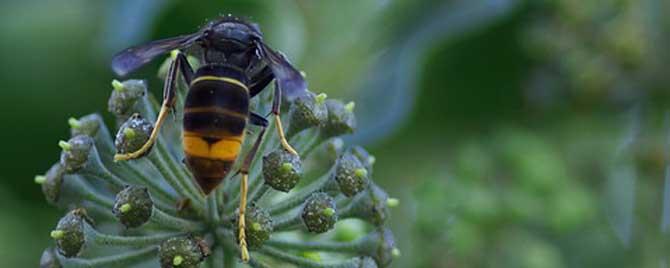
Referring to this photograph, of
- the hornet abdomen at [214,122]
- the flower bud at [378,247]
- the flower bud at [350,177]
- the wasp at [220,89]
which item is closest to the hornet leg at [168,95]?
the wasp at [220,89]

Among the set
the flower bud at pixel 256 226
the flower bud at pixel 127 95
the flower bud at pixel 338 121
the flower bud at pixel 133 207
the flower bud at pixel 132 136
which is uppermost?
the flower bud at pixel 338 121

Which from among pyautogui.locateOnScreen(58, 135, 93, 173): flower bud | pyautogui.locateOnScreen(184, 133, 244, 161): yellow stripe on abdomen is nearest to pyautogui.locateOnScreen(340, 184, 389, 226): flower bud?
pyautogui.locateOnScreen(184, 133, 244, 161): yellow stripe on abdomen

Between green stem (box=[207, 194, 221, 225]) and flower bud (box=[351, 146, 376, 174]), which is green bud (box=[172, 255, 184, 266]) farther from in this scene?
flower bud (box=[351, 146, 376, 174])

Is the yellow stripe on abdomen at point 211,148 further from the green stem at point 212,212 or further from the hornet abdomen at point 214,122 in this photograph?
the green stem at point 212,212

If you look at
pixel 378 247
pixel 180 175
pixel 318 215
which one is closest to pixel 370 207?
pixel 378 247

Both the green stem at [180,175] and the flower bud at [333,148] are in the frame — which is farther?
the flower bud at [333,148]

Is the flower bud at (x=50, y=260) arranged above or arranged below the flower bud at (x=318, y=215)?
below

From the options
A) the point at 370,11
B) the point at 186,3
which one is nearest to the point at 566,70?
the point at 370,11

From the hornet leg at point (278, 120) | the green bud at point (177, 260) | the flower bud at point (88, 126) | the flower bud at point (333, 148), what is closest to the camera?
the green bud at point (177, 260)
